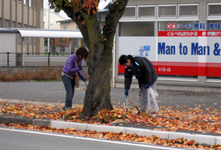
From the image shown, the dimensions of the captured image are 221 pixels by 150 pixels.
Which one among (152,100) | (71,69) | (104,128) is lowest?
(104,128)

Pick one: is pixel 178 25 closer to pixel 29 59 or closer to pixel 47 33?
pixel 29 59

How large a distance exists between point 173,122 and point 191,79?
21.7ft

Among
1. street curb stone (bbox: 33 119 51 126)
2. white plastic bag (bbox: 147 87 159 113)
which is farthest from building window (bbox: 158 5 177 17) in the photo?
street curb stone (bbox: 33 119 51 126)

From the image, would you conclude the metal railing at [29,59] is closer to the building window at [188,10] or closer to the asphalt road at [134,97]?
the asphalt road at [134,97]

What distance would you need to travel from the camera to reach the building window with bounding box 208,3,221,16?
14.4 meters

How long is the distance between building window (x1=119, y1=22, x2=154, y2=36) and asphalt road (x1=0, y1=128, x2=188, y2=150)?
29.5 feet

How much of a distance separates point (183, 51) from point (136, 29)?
234cm

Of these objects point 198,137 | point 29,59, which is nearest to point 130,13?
point 198,137

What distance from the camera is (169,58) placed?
1527 cm

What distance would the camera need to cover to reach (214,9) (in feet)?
47.6

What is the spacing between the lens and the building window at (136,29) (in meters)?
15.6

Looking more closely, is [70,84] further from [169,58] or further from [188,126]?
[169,58]

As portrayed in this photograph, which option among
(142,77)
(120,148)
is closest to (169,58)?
(142,77)

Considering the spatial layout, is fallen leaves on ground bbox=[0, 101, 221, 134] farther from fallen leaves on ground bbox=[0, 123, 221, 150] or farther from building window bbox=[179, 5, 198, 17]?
building window bbox=[179, 5, 198, 17]
